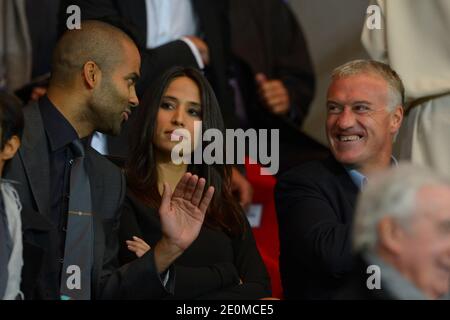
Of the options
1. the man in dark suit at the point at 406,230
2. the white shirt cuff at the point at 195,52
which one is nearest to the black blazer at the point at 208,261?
the man in dark suit at the point at 406,230

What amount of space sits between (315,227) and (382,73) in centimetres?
58

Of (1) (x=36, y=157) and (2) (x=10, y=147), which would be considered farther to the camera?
(1) (x=36, y=157)

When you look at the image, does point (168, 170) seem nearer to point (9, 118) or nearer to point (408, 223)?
point (9, 118)

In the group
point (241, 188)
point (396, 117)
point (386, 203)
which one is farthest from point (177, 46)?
point (386, 203)

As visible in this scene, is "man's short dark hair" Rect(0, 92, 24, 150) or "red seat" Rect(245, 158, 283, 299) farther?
"red seat" Rect(245, 158, 283, 299)

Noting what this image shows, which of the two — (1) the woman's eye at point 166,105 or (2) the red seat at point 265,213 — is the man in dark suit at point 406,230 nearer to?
(1) the woman's eye at point 166,105

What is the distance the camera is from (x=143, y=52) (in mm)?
3990

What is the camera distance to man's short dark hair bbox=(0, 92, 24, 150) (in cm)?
296

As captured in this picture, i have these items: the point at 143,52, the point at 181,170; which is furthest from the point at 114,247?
the point at 143,52

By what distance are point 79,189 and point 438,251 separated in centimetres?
102

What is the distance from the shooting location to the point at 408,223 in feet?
8.78

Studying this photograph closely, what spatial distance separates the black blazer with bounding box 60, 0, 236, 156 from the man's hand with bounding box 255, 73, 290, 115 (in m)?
0.17

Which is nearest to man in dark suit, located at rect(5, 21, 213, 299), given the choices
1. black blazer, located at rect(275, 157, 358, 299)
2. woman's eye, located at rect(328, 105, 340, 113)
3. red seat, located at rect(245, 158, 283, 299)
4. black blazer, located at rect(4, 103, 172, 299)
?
black blazer, located at rect(4, 103, 172, 299)

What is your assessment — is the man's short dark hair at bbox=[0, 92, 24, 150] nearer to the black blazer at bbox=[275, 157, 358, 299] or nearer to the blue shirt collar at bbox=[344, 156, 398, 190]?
the black blazer at bbox=[275, 157, 358, 299]
